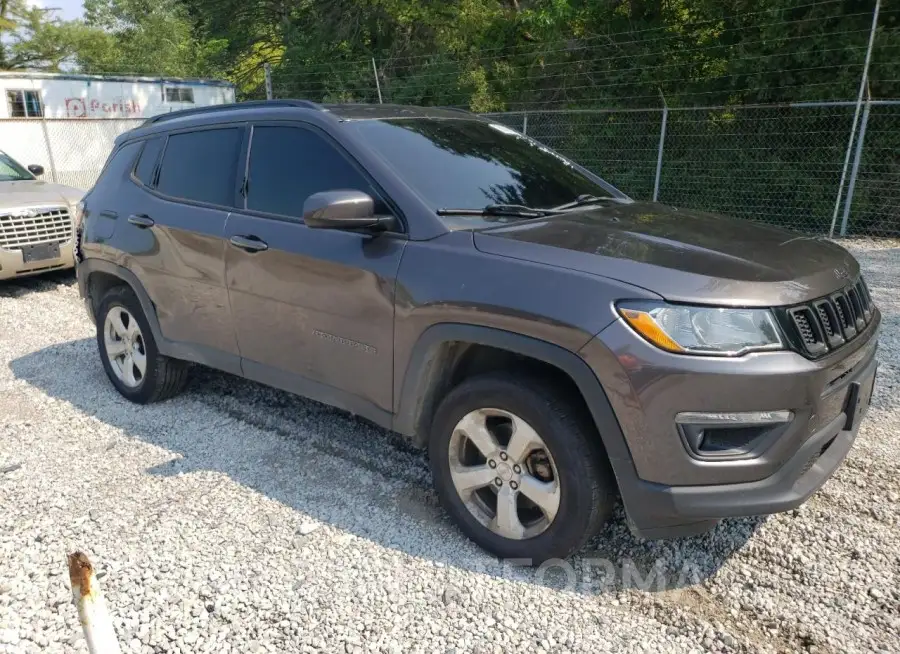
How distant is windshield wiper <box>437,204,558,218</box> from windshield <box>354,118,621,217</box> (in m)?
0.03

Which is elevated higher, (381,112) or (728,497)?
(381,112)

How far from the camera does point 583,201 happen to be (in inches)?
145

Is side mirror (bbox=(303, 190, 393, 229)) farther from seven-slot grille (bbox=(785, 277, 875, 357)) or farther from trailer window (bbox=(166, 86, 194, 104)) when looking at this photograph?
trailer window (bbox=(166, 86, 194, 104))

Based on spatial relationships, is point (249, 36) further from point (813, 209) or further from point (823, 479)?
point (823, 479)

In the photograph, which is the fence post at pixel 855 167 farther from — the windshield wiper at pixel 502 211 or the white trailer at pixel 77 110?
the white trailer at pixel 77 110

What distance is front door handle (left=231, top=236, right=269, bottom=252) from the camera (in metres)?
3.62

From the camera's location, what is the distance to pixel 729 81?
1227 cm

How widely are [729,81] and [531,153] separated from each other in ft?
32.5

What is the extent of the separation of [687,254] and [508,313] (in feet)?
2.35

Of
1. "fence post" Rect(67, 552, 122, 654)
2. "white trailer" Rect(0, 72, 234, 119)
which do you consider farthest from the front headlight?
"white trailer" Rect(0, 72, 234, 119)

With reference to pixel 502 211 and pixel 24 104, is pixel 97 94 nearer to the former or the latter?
pixel 24 104

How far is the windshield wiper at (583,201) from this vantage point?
11.5 ft

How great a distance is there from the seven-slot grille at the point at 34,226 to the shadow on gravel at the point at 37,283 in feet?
1.96

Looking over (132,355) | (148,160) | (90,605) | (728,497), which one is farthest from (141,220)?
(728,497)
